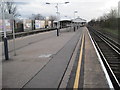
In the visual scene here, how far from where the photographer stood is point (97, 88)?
675 cm

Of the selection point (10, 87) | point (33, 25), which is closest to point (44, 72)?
point (10, 87)

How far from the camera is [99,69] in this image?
9711 millimetres

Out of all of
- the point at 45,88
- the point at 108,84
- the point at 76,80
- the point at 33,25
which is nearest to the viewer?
the point at 45,88

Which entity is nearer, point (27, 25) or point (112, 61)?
point (112, 61)

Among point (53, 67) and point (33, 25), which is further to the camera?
point (33, 25)

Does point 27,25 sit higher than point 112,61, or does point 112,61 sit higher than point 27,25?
point 27,25

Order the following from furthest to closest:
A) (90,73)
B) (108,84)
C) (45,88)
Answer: (90,73), (108,84), (45,88)

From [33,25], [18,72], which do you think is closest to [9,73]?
[18,72]

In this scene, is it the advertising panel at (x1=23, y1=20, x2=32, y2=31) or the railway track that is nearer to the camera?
the railway track

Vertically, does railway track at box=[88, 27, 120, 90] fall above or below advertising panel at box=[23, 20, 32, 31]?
below

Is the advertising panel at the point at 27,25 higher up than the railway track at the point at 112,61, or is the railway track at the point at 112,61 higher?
the advertising panel at the point at 27,25

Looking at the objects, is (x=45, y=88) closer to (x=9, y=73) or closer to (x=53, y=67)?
(x=9, y=73)

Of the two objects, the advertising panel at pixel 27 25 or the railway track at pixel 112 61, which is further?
the advertising panel at pixel 27 25

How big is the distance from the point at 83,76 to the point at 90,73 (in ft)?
2.12
